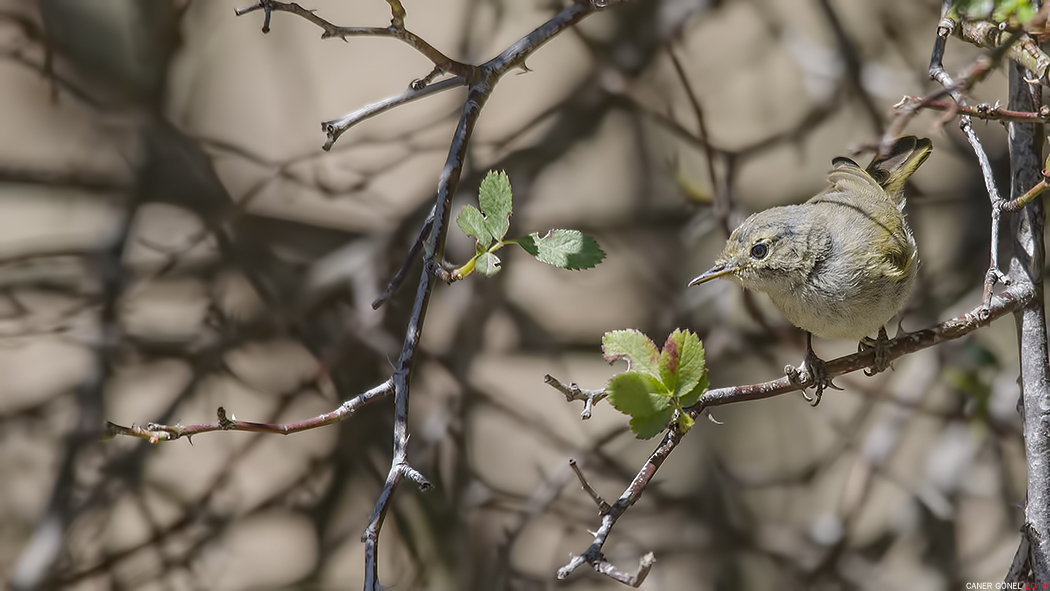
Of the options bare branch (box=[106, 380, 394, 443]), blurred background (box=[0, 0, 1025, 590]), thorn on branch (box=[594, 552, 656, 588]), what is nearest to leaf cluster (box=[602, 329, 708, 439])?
thorn on branch (box=[594, 552, 656, 588])

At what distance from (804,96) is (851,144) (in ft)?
0.47

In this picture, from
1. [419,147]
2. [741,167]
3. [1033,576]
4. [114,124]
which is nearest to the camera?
[1033,576]

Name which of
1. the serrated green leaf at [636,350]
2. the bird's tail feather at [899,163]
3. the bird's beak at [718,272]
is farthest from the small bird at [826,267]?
the serrated green leaf at [636,350]

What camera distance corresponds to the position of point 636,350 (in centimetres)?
79

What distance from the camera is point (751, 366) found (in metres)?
1.64

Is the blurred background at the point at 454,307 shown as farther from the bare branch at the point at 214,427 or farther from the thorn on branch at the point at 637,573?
Result: the thorn on branch at the point at 637,573

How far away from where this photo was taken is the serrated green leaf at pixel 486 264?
78cm

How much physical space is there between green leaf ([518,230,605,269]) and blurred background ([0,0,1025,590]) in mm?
734

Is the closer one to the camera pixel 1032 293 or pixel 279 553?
pixel 1032 293

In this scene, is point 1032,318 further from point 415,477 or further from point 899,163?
point 415,477

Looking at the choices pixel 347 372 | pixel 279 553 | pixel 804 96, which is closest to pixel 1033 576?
pixel 804 96

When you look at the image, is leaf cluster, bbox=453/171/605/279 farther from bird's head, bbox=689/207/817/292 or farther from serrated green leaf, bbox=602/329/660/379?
bird's head, bbox=689/207/817/292

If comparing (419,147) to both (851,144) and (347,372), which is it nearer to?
(347,372)

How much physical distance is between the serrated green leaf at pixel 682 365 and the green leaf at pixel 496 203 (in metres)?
0.21
